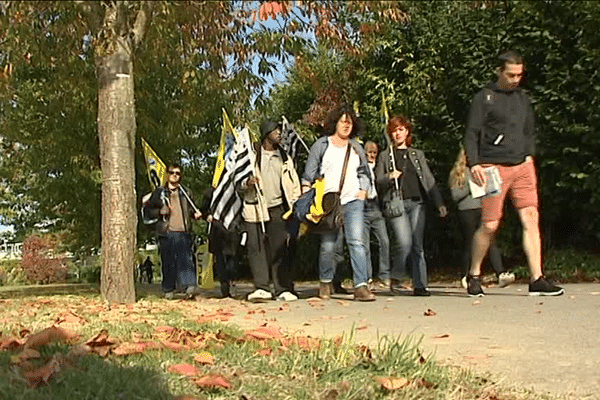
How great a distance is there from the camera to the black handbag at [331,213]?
28.3 ft

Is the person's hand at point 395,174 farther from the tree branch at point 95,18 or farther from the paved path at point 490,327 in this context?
the tree branch at point 95,18

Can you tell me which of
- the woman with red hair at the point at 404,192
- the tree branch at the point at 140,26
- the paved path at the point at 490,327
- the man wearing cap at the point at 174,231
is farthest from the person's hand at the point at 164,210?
the tree branch at the point at 140,26

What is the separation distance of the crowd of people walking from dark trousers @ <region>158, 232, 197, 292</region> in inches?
9.8

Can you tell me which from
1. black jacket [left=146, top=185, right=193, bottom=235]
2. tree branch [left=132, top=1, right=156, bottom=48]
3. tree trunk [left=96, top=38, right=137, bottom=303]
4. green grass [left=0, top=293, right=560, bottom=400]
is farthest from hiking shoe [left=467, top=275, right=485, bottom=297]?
green grass [left=0, top=293, right=560, bottom=400]

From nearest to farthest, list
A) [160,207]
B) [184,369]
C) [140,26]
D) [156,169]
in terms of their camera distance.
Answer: [184,369] < [140,26] < [160,207] < [156,169]

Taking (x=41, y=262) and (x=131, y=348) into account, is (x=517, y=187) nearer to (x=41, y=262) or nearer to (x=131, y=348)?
(x=131, y=348)

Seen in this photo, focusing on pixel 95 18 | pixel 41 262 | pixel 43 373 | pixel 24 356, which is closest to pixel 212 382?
pixel 43 373

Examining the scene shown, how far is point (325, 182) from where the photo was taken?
341 inches

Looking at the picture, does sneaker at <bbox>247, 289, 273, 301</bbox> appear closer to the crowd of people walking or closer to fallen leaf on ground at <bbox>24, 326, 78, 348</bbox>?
the crowd of people walking

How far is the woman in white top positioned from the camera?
848 centimetres

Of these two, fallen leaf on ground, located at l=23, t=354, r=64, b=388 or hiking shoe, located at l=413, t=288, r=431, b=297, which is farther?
hiking shoe, located at l=413, t=288, r=431, b=297

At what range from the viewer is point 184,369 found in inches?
139

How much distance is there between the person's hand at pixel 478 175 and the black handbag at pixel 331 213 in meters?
1.31

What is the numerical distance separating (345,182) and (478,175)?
1.35 metres
